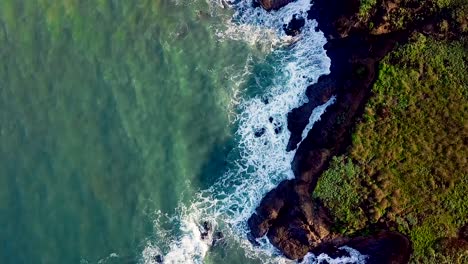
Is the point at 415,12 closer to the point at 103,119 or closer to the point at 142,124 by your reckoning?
the point at 142,124

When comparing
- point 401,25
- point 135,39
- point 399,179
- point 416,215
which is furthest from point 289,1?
point 416,215

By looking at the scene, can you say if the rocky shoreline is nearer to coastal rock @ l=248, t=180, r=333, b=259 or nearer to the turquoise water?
coastal rock @ l=248, t=180, r=333, b=259

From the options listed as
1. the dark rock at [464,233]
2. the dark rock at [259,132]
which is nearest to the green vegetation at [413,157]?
the dark rock at [464,233]

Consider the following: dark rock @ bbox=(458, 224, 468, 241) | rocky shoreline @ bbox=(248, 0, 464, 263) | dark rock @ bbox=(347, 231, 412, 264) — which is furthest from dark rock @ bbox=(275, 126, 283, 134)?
dark rock @ bbox=(458, 224, 468, 241)

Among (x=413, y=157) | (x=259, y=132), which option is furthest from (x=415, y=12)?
(x=259, y=132)

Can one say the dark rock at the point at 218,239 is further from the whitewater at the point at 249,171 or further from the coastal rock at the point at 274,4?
the coastal rock at the point at 274,4
